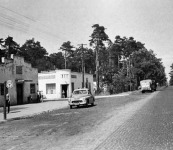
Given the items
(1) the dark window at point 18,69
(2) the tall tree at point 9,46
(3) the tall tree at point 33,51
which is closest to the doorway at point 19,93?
(1) the dark window at point 18,69

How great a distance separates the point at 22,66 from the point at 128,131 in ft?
95.8

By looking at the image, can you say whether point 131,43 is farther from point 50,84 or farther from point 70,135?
point 70,135

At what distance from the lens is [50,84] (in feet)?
174

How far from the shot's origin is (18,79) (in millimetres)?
36062

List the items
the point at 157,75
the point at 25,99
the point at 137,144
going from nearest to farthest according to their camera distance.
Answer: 1. the point at 137,144
2. the point at 25,99
3. the point at 157,75

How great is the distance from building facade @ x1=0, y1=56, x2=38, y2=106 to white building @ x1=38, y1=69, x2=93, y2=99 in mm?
11462

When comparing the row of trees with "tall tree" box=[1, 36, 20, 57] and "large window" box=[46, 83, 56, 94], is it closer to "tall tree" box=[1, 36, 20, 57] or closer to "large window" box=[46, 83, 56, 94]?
"tall tree" box=[1, 36, 20, 57]

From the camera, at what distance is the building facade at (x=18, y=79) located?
110ft

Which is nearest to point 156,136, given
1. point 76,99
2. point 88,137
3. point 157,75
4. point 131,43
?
point 88,137

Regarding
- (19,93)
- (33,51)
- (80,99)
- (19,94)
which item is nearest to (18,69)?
(19,93)

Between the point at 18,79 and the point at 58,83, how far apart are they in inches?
637

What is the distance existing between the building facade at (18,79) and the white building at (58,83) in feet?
37.6

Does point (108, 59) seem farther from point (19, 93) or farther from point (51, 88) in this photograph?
point (19, 93)

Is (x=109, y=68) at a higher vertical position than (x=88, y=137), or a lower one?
higher
